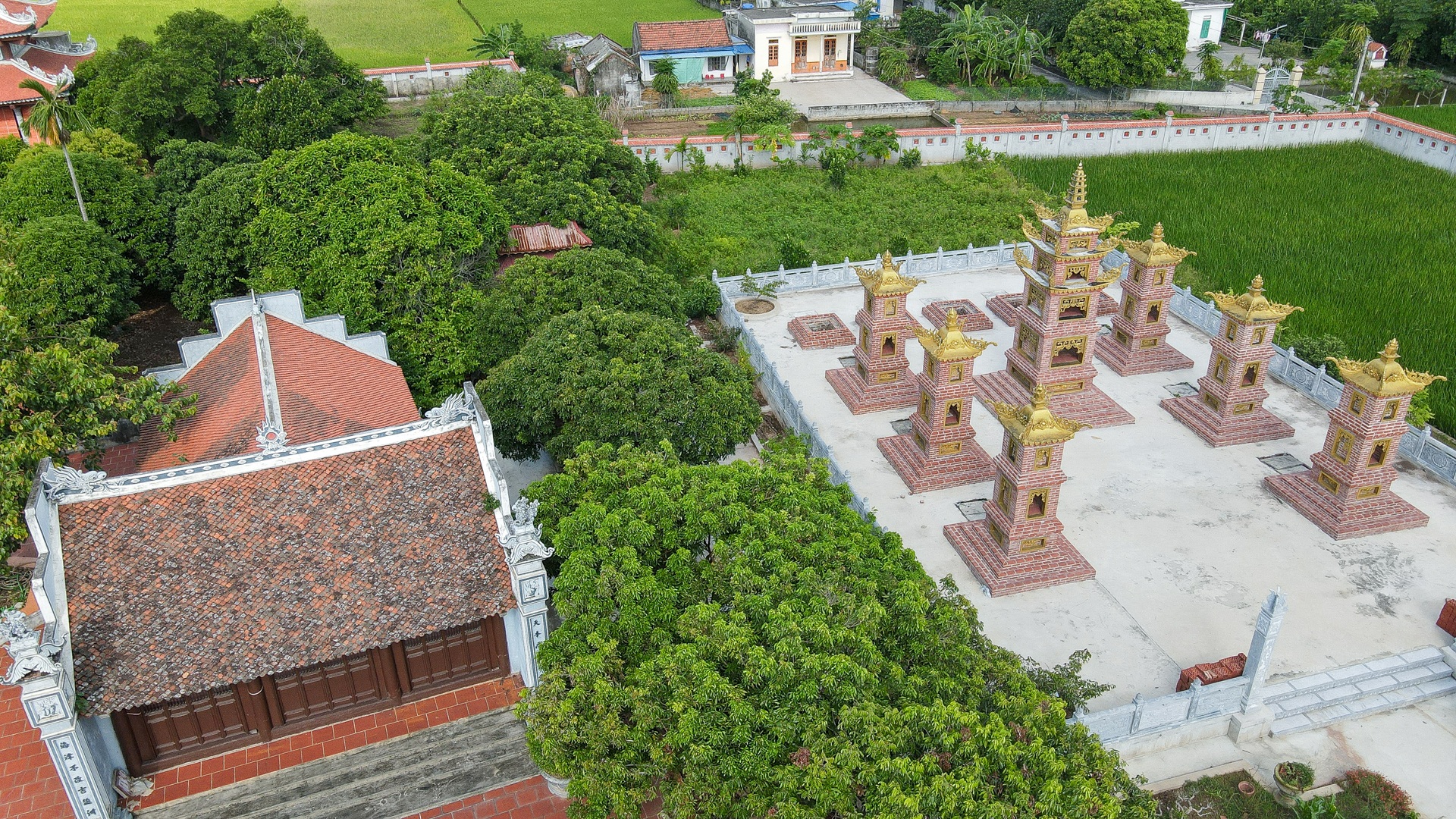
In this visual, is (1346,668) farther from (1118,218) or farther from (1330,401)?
(1118,218)

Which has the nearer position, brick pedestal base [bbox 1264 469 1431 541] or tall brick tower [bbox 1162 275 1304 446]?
brick pedestal base [bbox 1264 469 1431 541]

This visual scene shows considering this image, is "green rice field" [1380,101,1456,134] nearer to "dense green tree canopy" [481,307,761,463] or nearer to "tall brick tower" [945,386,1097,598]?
"tall brick tower" [945,386,1097,598]

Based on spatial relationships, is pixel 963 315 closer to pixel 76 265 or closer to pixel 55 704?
pixel 55 704

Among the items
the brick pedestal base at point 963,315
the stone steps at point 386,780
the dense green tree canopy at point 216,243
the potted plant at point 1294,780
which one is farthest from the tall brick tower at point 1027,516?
the dense green tree canopy at point 216,243

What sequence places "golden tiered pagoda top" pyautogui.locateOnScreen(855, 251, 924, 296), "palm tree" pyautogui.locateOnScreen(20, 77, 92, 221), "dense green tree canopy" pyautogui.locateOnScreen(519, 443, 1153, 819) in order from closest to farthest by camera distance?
"dense green tree canopy" pyautogui.locateOnScreen(519, 443, 1153, 819), "golden tiered pagoda top" pyautogui.locateOnScreen(855, 251, 924, 296), "palm tree" pyautogui.locateOnScreen(20, 77, 92, 221)

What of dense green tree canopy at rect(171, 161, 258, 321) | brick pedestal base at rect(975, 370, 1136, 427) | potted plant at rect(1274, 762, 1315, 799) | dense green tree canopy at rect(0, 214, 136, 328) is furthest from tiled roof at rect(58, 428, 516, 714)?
dense green tree canopy at rect(0, 214, 136, 328)

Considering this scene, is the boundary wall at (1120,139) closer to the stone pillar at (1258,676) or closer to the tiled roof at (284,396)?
the tiled roof at (284,396)
